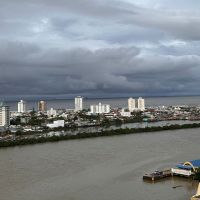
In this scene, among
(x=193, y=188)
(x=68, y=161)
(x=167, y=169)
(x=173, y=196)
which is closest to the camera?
(x=173, y=196)

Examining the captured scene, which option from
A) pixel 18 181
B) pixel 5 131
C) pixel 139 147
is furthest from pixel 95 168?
pixel 5 131

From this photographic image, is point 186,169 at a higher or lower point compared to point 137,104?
lower

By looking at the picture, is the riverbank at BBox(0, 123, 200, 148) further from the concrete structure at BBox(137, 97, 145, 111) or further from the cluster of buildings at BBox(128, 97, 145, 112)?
the cluster of buildings at BBox(128, 97, 145, 112)

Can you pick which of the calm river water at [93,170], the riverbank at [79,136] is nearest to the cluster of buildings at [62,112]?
the riverbank at [79,136]

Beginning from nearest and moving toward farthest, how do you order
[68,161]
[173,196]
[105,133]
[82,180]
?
1. [173,196]
2. [82,180]
3. [68,161]
4. [105,133]

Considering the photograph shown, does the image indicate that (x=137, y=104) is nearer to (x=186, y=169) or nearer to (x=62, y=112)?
(x=62, y=112)

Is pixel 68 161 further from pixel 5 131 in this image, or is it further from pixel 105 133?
pixel 5 131

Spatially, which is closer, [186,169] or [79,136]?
[186,169]

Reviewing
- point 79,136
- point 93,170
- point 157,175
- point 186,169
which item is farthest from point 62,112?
point 157,175
